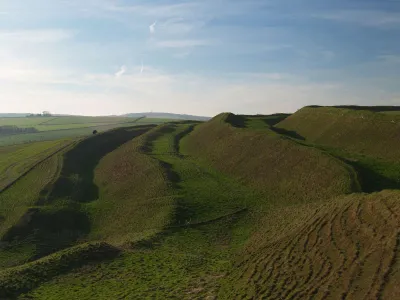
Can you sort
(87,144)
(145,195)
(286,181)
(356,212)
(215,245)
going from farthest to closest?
(87,144) → (145,195) → (286,181) → (215,245) → (356,212)

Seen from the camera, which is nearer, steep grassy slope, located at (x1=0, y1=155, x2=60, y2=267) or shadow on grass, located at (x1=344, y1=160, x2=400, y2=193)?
steep grassy slope, located at (x1=0, y1=155, x2=60, y2=267)

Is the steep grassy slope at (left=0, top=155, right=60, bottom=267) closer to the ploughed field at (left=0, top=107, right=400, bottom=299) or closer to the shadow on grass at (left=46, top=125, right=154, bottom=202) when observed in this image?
the ploughed field at (left=0, top=107, right=400, bottom=299)

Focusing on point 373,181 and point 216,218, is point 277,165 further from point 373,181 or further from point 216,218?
point 216,218

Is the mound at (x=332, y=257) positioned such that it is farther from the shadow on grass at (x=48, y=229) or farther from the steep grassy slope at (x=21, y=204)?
the steep grassy slope at (x=21, y=204)

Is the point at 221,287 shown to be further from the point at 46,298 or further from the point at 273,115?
the point at 273,115

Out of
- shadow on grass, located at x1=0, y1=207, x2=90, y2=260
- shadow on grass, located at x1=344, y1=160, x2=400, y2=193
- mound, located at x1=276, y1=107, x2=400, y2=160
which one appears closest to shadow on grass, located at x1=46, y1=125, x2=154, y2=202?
shadow on grass, located at x1=0, y1=207, x2=90, y2=260

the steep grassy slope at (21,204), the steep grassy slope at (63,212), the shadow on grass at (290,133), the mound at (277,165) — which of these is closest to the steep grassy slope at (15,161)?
the steep grassy slope at (21,204)

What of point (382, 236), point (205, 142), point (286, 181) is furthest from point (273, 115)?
point (382, 236)
